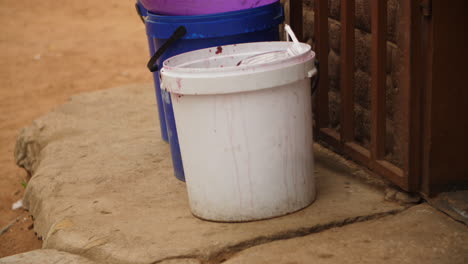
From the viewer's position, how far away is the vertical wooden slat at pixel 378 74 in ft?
9.16

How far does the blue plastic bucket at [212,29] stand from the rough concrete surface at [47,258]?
2.70 feet

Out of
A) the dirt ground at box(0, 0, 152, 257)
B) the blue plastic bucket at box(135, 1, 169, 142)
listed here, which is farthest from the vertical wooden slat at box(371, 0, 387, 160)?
the dirt ground at box(0, 0, 152, 257)

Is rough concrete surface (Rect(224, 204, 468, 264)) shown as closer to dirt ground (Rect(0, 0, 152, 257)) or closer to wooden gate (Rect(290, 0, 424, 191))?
wooden gate (Rect(290, 0, 424, 191))

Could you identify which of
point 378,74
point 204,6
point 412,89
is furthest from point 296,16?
point 412,89

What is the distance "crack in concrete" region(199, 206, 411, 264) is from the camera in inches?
101

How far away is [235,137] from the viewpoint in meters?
2.67

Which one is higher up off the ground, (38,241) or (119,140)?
(119,140)

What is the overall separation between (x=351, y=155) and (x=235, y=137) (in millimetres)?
742

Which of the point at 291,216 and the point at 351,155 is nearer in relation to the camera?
the point at 291,216

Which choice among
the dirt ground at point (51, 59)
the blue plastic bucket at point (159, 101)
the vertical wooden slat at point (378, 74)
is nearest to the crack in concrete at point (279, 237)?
the vertical wooden slat at point (378, 74)

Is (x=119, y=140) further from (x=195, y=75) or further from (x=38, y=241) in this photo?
(x=195, y=75)

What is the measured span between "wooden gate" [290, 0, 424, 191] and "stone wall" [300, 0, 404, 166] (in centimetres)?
8

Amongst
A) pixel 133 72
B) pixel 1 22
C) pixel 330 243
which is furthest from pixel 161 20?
pixel 1 22

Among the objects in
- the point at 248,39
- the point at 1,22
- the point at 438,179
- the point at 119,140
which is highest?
the point at 248,39
